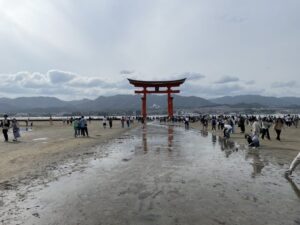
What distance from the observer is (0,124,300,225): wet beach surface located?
653 centimetres

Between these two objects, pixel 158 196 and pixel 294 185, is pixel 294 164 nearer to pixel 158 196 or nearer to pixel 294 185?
pixel 294 185

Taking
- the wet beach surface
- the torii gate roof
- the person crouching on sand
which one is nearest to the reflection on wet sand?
the wet beach surface

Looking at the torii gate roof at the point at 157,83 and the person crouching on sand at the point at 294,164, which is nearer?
the person crouching on sand at the point at 294,164

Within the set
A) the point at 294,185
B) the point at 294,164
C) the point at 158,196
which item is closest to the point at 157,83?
the point at 294,164

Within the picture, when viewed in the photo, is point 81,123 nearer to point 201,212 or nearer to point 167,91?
point 201,212

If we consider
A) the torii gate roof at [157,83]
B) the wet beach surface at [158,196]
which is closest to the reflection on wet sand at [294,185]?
the wet beach surface at [158,196]

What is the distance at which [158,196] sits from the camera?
8.12 m

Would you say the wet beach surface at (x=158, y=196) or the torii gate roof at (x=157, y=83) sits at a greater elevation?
the torii gate roof at (x=157, y=83)

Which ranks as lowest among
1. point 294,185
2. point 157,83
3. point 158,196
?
point 294,185

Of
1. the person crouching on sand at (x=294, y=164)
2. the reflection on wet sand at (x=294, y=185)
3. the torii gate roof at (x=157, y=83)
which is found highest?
the torii gate roof at (x=157, y=83)

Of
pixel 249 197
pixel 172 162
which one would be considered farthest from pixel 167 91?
pixel 249 197

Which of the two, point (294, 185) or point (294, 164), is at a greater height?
point (294, 164)

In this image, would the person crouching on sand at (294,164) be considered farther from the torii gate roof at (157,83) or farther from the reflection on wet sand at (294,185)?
the torii gate roof at (157,83)

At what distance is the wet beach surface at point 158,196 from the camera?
6.53 metres
